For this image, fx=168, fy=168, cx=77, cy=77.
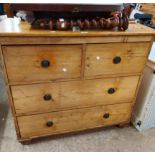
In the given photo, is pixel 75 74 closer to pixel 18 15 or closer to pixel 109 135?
pixel 18 15

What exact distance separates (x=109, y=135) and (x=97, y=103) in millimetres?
402

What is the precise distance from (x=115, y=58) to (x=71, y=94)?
0.39 m

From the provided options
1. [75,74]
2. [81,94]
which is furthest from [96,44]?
[81,94]

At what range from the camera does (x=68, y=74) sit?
3.55ft

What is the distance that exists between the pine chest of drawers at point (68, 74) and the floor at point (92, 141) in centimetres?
11

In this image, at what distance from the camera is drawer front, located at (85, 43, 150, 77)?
105 centimetres

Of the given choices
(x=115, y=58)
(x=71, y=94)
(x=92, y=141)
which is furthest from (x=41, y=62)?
(x=92, y=141)

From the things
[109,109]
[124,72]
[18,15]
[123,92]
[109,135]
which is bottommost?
[109,135]

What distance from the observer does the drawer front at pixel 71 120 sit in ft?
4.08

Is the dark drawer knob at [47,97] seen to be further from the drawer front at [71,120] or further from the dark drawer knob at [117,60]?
the dark drawer knob at [117,60]

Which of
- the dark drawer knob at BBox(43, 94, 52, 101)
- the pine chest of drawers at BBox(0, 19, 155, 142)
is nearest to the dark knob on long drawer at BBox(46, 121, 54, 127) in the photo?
the pine chest of drawers at BBox(0, 19, 155, 142)

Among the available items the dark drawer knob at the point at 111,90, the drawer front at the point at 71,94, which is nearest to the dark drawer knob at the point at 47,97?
the drawer front at the point at 71,94

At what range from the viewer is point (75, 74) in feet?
3.59

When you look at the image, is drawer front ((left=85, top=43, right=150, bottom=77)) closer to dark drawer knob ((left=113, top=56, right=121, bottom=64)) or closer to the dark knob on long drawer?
dark drawer knob ((left=113, top=56, right=121, bottom=64))
